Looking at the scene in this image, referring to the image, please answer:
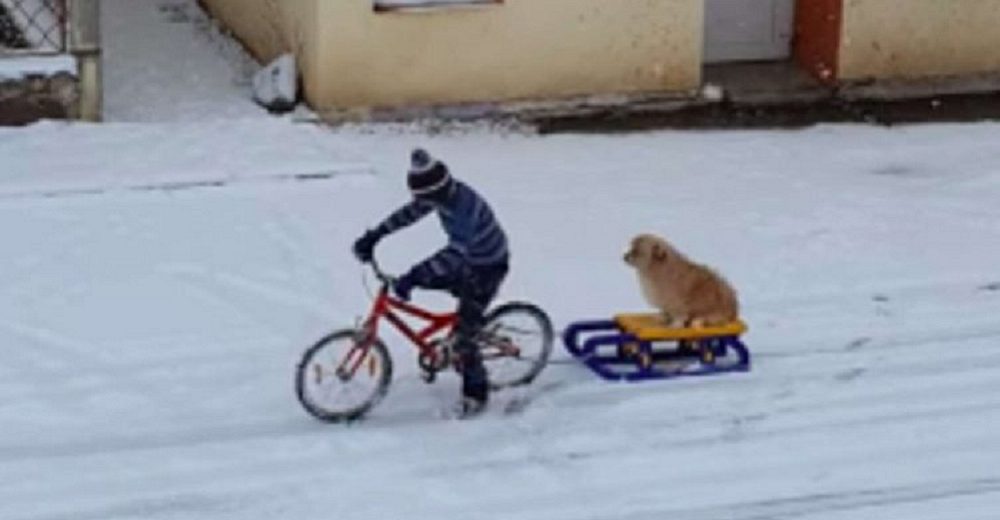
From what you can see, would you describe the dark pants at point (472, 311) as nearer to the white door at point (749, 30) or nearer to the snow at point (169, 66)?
the snow at point (169, 66)

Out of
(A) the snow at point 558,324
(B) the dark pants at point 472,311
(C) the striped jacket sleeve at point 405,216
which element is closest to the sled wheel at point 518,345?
(A) the snow at point 558,324

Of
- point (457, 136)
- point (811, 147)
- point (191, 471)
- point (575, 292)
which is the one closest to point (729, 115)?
point (811, 147)

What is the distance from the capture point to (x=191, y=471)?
1189 centimetres

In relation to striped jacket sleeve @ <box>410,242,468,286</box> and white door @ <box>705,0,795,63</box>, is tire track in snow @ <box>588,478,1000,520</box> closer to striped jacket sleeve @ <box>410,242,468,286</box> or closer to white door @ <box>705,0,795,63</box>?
striped jacket sleeve @ <box>410,242,468,286</box>

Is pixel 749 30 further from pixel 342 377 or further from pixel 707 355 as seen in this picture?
pixel 342 377

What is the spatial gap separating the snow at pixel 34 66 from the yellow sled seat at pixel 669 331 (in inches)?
188

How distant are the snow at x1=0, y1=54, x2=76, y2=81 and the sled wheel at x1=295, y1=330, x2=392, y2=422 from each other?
4474 mm

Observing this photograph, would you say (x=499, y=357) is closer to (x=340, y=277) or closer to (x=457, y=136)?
(x=340, y=277)

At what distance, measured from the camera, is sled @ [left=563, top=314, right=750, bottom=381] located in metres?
13.1

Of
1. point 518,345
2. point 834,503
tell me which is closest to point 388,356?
point 518,345

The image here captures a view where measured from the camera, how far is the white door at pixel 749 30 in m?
18.2

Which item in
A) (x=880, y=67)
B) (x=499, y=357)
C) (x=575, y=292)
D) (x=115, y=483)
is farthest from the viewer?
(x=880, y=67)

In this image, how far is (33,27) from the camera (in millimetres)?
16938

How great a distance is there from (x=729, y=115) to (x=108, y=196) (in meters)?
4.42
